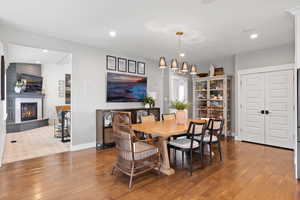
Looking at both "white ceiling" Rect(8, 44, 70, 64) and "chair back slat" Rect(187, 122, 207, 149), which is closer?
"chair back slat" Rect(187, 122, 207, 149)

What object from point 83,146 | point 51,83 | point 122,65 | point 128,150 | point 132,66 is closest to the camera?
point 128,150

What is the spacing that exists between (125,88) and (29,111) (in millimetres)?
4758

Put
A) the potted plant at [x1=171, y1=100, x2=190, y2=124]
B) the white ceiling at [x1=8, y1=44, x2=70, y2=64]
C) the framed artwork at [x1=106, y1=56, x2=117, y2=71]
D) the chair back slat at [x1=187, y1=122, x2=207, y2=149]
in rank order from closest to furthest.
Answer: the chair back slat at [x1=187, y1=122, x2=207, y2=149] < the potted plant at [x1=171, y1=100, x2=190, y2=124] < the white ceiling at [x1=8, y1=44, x2=70, y2=64] < the framed artwork at [x1=106, y1=56, x2=117, y2=71]

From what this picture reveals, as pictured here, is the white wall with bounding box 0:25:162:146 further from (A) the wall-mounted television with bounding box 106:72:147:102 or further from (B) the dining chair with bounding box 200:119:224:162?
(B) the dining chair with bounding box 200:119:224:162

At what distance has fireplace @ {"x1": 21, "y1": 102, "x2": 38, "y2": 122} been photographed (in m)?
6.99

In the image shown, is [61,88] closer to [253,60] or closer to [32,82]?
[32,82]

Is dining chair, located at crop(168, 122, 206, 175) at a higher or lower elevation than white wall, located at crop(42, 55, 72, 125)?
lower

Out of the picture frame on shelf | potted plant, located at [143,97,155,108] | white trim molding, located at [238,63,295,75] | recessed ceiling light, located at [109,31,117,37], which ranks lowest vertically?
potted plant, located at [143,97,155,108]

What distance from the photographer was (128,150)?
8.32 feet

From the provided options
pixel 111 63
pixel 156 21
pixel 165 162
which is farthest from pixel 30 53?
pixel 165 162

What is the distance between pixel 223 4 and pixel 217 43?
1858 mm

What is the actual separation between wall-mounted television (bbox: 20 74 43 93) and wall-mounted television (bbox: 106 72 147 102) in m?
4.55

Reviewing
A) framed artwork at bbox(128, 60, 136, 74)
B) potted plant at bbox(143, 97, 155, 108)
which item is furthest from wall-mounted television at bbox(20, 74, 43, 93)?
potted plant at bbox(143, 97, 155, 108)

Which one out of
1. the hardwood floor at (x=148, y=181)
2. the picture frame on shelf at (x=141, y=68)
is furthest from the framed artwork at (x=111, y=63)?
the hardwood floor at (x=148, y=181)
